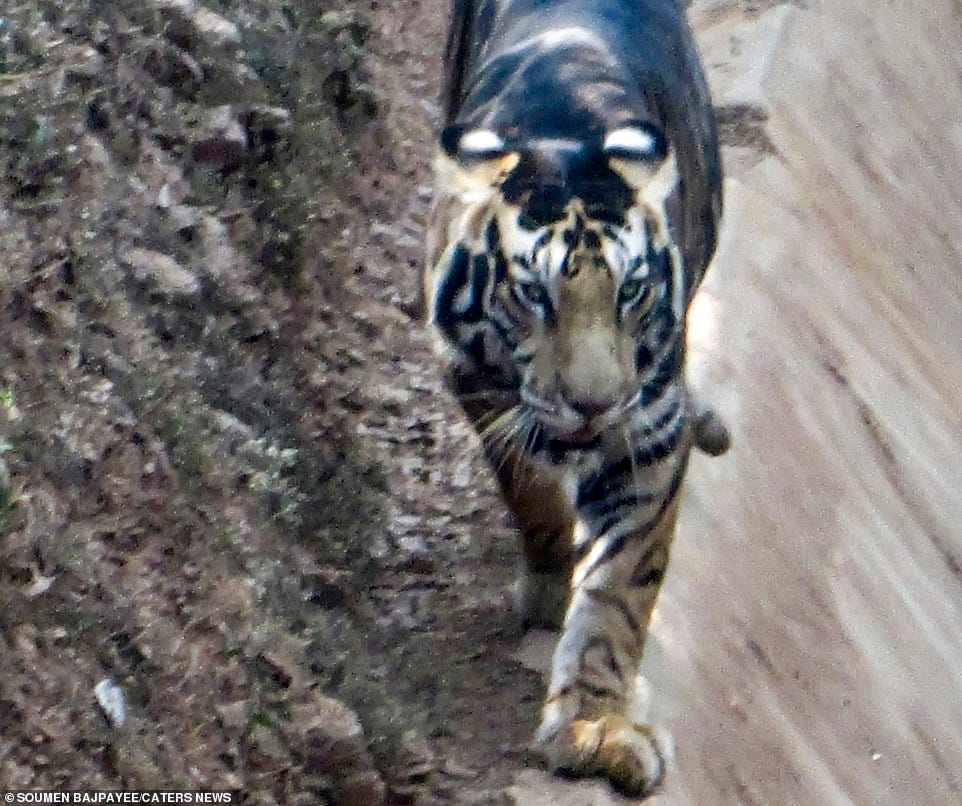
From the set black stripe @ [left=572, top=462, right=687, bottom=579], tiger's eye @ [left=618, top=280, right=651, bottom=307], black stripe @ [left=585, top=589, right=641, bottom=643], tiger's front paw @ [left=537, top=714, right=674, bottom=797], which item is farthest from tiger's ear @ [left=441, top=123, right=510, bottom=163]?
tiger's front paw @ [left=537, top=714, right=674, bottom=797]

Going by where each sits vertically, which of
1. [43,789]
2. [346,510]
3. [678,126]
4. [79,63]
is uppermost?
[678,126]

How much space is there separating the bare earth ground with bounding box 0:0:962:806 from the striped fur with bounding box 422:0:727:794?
10.5 inches

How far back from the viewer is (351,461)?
4.54m

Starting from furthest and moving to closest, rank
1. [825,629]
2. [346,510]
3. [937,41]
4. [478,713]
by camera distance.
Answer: [937,41] < [346,510] < [825,629] < [478,713]

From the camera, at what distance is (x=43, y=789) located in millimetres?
2785

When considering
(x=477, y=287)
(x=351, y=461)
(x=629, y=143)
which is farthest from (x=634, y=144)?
(x=351, y=461)

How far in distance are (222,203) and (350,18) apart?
198 cm

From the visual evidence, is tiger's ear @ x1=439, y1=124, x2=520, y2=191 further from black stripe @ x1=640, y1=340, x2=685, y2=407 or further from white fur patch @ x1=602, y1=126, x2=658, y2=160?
black stripe @ x1=640, y1=340, x2=685, y2=407

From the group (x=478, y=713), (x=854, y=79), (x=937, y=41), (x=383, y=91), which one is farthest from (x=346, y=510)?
(x=937, y=41)

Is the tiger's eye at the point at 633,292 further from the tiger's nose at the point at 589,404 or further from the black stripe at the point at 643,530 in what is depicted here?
the black stripe at the point at 643,530

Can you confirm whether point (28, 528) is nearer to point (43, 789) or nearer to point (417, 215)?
point (43, 789)

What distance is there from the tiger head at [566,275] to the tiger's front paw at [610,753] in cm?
68

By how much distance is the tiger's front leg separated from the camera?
3.20m

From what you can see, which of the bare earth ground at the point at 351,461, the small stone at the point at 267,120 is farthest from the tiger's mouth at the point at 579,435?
the small stone at the point at 267,120
